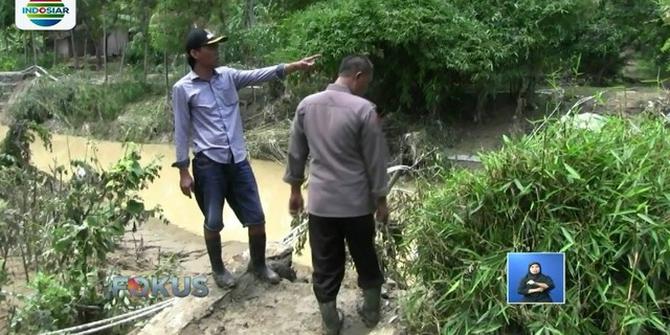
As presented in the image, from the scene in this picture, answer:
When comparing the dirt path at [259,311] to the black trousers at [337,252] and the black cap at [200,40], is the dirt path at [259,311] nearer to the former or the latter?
the black trousers at [337,252]

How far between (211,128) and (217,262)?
76 cm

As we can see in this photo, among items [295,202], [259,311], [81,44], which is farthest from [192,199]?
[81,44]

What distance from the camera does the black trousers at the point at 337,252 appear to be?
3.71m

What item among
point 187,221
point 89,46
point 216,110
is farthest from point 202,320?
point 89,46

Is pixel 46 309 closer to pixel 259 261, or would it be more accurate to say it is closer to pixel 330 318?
pixel 259 261

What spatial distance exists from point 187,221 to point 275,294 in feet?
18.7

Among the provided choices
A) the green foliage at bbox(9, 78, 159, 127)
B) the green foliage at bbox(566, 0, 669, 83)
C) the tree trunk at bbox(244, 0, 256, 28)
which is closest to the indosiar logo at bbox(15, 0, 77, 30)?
the green foliage at bbox(9, 78, 159, 127)

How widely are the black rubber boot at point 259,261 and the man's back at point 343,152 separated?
31.8 inches

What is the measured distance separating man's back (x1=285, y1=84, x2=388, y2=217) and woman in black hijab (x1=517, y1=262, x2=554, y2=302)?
787mm

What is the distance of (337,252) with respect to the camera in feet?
12.3

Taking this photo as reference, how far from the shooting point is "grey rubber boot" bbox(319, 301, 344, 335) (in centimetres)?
379

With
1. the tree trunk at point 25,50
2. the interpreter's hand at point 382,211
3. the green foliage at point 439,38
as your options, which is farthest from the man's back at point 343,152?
the tree trunk at point 25,50

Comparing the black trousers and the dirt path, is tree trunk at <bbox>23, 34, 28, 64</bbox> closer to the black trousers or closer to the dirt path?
the dirt path

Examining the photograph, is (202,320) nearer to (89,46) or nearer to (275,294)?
(275,294)
